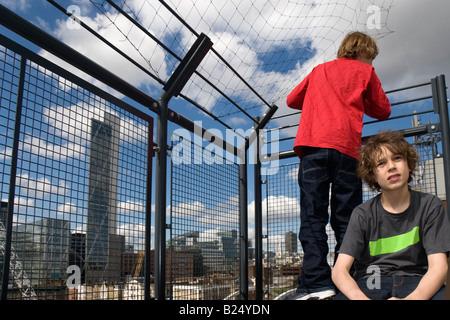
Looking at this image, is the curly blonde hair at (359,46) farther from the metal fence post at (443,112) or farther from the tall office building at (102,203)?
the tall office building at (102,203)

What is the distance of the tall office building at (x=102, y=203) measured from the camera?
2082 millimetres

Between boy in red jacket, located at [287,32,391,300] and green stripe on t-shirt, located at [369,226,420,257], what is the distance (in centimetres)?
31

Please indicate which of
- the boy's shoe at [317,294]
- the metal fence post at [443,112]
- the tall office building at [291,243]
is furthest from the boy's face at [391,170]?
the tall office building at [291,243]

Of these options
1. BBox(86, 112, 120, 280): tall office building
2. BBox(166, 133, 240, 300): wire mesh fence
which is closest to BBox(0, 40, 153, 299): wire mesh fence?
BBox(86, 112, 120, 280): tall office building

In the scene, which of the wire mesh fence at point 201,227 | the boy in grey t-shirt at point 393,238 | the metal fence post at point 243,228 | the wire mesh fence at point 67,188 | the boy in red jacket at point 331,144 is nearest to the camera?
the boy in grey t-shirt at point 393,238

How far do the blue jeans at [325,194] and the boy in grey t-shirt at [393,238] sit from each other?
1.07ft

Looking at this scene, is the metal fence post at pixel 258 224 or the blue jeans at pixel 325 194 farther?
the metal fence post at pixel 258 224

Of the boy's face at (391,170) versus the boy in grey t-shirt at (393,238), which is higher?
the boy's face at (391,170)

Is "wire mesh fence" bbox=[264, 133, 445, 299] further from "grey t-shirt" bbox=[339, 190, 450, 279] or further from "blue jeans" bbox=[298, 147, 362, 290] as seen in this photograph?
"grey t-shirt" bbox=[339, 190, 450, 279]

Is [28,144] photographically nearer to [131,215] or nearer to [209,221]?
[131,215]

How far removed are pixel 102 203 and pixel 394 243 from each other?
4.88ft

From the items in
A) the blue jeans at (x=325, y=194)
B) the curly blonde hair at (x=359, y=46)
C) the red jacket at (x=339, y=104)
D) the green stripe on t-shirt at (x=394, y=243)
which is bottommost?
the green stripe on t-shirt at (x=394, y=243)

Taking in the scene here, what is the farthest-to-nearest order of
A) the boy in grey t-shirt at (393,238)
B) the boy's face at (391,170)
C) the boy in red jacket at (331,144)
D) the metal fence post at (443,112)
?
1. the metal fence post at (443,112)
2. the boy in red jacket at (331,144)
3. the boy's face at (391,170)
4. the boy in grey t-shirt at (393,238)
